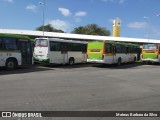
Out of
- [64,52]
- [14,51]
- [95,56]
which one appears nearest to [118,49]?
[95,56]

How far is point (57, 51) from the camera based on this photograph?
2498 centimetres

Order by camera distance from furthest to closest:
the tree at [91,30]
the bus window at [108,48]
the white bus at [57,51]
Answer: the tree at [91,30]
the bus window at [108,48]
the white bus at [57,51]

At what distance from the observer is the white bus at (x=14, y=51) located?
19328mm

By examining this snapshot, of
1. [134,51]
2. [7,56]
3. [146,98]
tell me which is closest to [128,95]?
[146,98]

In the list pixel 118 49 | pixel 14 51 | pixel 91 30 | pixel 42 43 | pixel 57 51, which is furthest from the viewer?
pixel 91 30

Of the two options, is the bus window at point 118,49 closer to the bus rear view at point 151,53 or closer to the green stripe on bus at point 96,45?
the green stripe on bus at point 96,45

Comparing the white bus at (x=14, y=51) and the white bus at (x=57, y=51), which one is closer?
the white bus at (x=14, y=51)

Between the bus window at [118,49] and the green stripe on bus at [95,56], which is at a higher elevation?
the bus window at [118,49]

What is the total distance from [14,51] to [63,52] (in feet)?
22.1

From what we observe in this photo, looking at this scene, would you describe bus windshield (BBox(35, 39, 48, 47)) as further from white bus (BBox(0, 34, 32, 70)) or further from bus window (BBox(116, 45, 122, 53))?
bus window (BBox(116, 45, 122, 53))

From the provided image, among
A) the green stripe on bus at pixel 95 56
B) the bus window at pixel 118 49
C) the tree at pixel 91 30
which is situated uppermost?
the tree at pixel 91 30

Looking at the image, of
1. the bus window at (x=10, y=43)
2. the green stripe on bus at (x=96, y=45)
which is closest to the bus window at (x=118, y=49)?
the green stripe on bus at (x=96, y=45)

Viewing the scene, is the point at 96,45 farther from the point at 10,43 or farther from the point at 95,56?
the point at 10,43

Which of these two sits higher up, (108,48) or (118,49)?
(108,48)
